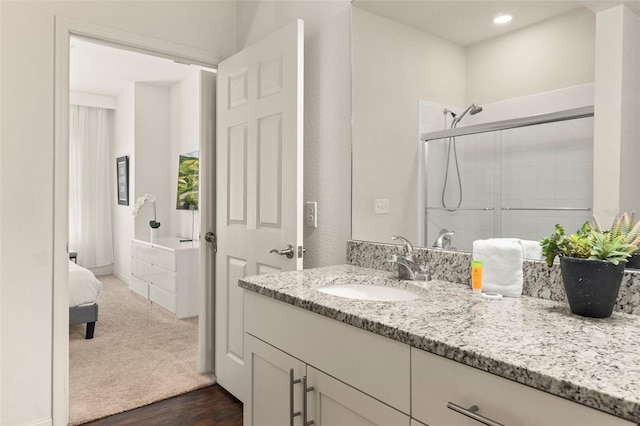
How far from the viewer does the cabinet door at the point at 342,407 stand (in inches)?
37.9

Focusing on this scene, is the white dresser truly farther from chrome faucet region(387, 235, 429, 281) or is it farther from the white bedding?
chrome faucet region(387, 235, 429, 281)

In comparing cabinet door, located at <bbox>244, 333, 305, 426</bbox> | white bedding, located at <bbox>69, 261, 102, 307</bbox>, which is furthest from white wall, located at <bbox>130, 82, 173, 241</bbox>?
cabinet door, located at <bbox>244, 333, 305, 426</bbox>

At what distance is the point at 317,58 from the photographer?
2.12 meters

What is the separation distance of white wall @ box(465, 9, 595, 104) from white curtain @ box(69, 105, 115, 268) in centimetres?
617

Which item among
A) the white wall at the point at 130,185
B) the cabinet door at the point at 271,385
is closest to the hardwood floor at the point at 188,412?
the cabinet door at the point at 271,385

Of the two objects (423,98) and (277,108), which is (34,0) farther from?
(423,98)

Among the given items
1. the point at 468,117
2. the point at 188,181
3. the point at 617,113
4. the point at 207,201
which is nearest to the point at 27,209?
the point at 207,201

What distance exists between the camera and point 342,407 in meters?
1.08

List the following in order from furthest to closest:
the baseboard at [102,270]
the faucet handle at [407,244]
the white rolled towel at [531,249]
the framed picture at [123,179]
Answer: the baseboard at [102,270]
the framed picture at [123,179]
the faucet handle at [407,244]
the white rolled towel at [531,249]

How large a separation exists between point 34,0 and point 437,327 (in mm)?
2373

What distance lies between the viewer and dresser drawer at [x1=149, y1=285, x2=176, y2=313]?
14.0 feet

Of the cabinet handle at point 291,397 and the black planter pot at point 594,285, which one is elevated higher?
the black planter pot at point 594,285

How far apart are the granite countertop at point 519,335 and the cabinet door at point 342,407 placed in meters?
0.17

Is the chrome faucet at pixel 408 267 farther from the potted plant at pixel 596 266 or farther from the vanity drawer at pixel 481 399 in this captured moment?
the vanity drawer at pixel 481 399
